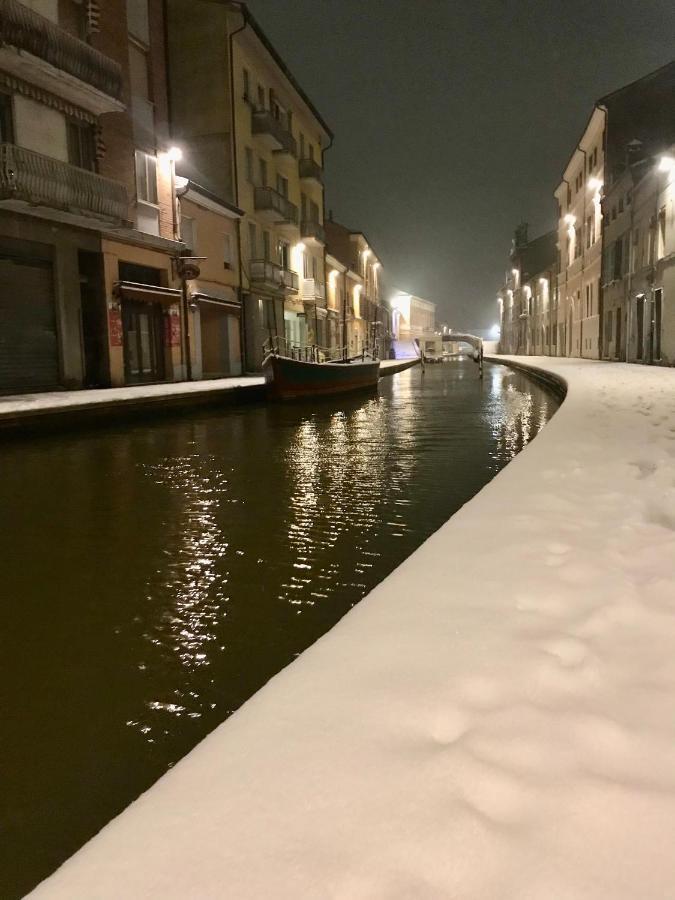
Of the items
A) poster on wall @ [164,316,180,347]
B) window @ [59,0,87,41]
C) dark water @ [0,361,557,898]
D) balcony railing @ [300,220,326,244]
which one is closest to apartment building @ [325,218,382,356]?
balcony railing @ [300,220,326,244]

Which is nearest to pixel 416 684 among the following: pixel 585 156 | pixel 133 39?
pixel 133 39

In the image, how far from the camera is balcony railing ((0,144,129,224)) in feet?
51.0

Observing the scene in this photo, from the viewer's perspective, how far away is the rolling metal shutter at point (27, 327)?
659 inches

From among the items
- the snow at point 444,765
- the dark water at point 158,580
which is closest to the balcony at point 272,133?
the dark water at point 158,580

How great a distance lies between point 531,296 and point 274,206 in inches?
1635

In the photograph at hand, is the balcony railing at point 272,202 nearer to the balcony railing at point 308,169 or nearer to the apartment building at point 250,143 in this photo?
the apartment building at point 250,143

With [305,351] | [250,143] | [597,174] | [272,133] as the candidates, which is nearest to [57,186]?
[250,143]

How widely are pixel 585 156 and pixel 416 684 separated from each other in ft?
144

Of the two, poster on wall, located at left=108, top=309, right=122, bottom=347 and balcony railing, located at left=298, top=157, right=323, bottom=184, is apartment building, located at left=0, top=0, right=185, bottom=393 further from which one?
balcony railing, located at left=298, top=157, right=323, bottom=184

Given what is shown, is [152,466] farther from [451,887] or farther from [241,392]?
[241,392]

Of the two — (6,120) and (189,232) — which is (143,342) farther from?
(6,120)

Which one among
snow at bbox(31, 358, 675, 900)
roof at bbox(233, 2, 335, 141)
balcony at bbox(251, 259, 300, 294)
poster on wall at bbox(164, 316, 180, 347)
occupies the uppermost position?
roof at bbox(233, 2, 335, 141)

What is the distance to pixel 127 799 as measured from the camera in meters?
2.34

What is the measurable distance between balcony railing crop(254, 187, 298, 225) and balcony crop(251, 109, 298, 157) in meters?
2.35
